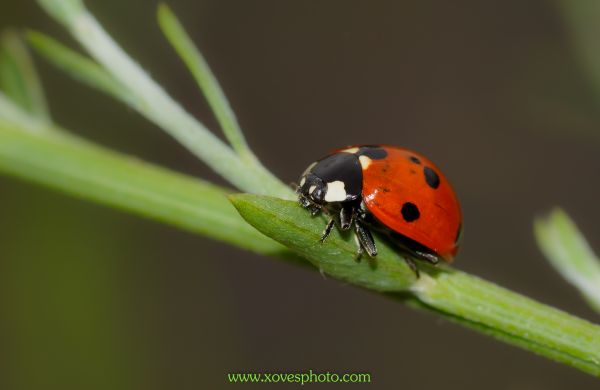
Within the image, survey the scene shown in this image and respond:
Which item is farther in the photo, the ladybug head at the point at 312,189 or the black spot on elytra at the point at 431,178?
the black spot on elytra at the point at 431,178

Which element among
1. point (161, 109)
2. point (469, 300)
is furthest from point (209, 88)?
point (469, 300)

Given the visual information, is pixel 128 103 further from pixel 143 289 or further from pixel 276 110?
pixel 276 110

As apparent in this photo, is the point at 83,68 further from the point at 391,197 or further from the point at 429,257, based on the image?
the point at 429,257

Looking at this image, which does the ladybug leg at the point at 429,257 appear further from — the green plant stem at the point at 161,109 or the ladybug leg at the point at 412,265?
the green plant stem at the point at 161,109

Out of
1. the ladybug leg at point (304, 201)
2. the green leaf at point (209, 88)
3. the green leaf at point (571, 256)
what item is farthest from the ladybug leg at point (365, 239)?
the green leaf at point (571, 256)

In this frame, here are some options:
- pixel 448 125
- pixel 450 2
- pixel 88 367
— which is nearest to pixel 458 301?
pixel 88 367

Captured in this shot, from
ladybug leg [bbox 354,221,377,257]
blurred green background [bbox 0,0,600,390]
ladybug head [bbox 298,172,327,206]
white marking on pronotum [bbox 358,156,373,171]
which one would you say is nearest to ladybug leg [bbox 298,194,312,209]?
ladybug head [bbox 298,172,327,206]
